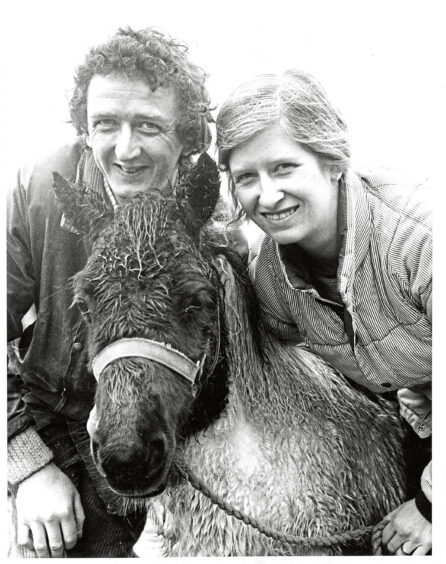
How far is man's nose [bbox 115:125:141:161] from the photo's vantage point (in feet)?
7.86

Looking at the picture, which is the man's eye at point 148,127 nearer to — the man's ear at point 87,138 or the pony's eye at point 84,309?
the man's ear at point 87,138

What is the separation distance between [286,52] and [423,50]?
54 centimetres

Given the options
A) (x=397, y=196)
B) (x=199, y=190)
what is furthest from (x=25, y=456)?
(x=397, y=196)

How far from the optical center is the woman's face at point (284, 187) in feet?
7.41

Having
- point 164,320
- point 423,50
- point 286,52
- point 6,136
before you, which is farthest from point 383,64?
point 6,136

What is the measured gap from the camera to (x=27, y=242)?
258 cm

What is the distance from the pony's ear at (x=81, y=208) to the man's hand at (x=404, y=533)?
1557mm

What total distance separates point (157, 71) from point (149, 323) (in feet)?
3.10

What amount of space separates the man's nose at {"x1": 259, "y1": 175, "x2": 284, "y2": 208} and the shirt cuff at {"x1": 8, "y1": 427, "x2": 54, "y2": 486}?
1.29 meters

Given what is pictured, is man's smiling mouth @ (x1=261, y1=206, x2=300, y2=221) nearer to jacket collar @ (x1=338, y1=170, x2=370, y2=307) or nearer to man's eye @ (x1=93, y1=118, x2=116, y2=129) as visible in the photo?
jacket collar @ (x1=338, y1=170, x2=370, y2=307)

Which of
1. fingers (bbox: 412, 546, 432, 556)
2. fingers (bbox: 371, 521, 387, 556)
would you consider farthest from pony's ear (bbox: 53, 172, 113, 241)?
fingers (bbox: 412, 546, 432, 556)

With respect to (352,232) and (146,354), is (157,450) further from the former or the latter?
(352,232)

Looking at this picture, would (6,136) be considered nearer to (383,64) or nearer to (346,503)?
(383,64)

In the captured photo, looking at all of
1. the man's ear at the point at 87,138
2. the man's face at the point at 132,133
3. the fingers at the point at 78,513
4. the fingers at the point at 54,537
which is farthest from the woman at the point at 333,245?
the fingers at the point at 54,537
